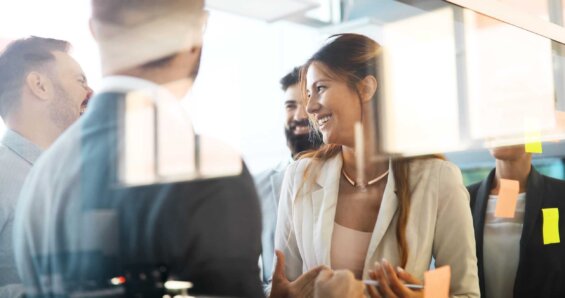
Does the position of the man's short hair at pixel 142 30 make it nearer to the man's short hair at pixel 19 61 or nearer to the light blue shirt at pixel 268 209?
the man's short hair at pixel 19 61


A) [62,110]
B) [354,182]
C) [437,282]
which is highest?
[62,110]

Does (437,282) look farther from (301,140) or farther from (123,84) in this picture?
(123,84)

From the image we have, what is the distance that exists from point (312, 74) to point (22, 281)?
94 cm

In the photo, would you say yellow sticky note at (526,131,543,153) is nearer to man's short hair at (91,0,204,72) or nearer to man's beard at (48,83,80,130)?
man's short hair at (91,0,204,72)

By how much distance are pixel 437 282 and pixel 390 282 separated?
222 millimetres

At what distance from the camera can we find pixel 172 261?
1.33 meters

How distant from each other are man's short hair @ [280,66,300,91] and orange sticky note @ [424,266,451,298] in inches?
31.3

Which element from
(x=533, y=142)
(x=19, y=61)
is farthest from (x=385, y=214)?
(x=533, y=142)

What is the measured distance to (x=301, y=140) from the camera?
1680mm

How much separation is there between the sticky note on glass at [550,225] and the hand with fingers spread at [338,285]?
1.44m

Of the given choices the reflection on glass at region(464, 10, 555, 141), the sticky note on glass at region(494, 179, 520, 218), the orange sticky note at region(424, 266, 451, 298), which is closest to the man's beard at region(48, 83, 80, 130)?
the orange sticky note at region(424, 266, 451, 298)

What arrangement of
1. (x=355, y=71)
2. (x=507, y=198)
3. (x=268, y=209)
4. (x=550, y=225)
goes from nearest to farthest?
(x=268, y=209)
(x=355, y=71)
(x=507, y=198)
(x=550, y=225)

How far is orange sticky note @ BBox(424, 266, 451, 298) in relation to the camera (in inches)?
77.1

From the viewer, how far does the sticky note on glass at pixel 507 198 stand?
8.54 ft
